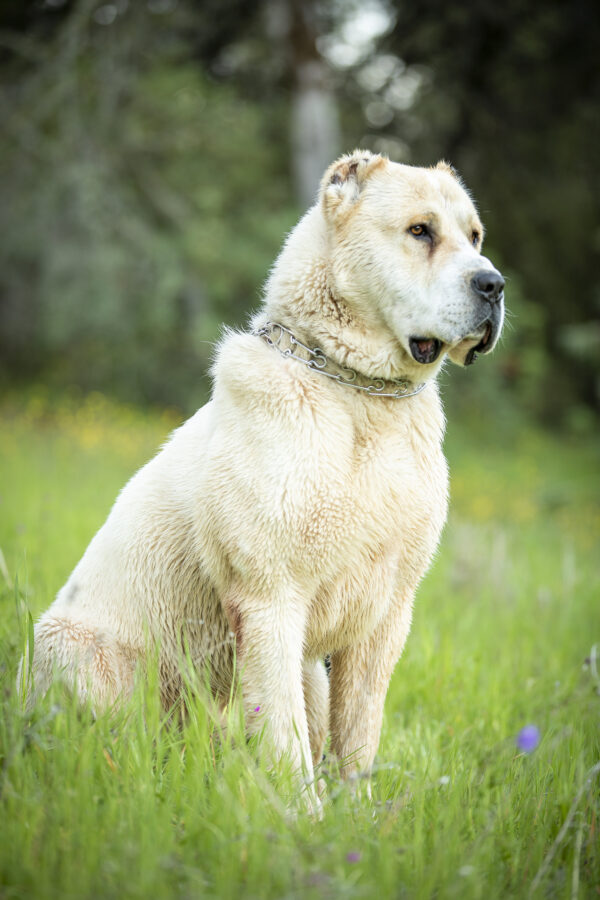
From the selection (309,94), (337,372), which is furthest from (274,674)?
(309,94)

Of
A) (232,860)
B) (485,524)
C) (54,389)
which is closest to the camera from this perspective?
(232,860)

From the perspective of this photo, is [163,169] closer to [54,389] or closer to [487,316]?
[54,389]

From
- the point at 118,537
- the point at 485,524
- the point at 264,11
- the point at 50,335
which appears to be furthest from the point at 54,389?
the point at 118,537

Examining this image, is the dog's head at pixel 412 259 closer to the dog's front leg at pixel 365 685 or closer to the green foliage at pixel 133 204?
the dog's front leg at pixel 365 685

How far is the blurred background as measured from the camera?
36.3 ft

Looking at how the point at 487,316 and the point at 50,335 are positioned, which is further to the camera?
the point at 50,335

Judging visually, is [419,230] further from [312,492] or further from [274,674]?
[274,674]

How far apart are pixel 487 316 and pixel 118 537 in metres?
1.52

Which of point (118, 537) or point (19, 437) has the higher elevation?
point (118, 537)

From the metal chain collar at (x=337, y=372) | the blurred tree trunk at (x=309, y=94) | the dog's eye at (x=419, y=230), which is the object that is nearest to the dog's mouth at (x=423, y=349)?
the metal chain collar at (x=337, y=372)

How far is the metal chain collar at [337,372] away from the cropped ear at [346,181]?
1.50 feet

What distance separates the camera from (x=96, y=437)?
10.2 m

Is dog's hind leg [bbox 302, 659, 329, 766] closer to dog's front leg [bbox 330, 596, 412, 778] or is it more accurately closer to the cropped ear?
dog's front leg [bbox 330, 596, 412, 778]

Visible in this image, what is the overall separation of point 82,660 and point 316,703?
2.98ft
